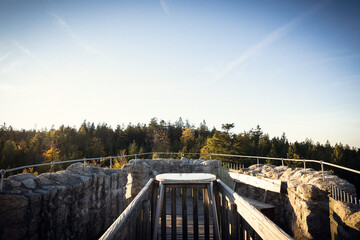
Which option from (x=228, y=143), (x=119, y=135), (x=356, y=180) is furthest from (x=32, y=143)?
(x=356, y=180)

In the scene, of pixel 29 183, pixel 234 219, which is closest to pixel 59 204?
pixel 29 183

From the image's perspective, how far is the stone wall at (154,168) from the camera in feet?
22.3

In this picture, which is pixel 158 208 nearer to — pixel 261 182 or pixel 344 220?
pixel 344 220

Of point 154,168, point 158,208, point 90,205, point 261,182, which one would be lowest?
point 90,205

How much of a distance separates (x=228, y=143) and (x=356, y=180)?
2693 centimetres

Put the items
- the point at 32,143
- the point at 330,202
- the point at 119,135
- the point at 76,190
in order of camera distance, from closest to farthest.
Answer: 1. the point at 330,202
2. the point at 76,190
3. the point at 32,143
4. the point at 119,135

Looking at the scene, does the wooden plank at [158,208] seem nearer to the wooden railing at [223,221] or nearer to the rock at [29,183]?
the wooden railing at [223,221]

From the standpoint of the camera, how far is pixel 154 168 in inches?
317

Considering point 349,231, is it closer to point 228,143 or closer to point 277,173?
point 277,173

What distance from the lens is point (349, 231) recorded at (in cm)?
249

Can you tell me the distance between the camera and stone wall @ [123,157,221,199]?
680cm

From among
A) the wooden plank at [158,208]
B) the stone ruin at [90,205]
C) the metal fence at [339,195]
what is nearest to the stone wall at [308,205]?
the stone ruin at [90,205]

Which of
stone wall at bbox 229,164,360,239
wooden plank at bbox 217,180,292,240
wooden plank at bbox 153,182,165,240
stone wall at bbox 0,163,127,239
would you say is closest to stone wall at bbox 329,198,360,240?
stone wall at bbox 229,164,360,239

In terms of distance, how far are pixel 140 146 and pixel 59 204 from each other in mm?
44802
